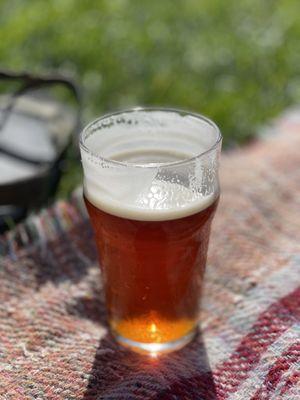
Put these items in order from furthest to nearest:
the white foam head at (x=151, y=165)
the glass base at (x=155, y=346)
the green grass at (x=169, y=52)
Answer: the green grass at (x=169, y=52) → the glass base at (x=155, y=346) → the white foam head at (x=151, y=165)

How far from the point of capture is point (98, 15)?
272cm

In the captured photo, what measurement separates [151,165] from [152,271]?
187 millimetres

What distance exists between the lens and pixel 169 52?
2521 millimetres

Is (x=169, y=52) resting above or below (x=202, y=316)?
below

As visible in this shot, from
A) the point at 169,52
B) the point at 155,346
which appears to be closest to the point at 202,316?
the point at 155,346

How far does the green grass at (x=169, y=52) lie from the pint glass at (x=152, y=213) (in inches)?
33.8

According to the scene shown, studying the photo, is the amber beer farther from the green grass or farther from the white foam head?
the green grass

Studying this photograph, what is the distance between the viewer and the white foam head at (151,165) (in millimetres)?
979

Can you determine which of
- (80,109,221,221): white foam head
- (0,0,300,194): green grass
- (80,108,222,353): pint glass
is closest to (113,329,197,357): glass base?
(80,108,222,353): pint glass

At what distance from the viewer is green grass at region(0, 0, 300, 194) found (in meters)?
2.26

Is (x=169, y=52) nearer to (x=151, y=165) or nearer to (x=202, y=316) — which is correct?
(x=202, y=316)

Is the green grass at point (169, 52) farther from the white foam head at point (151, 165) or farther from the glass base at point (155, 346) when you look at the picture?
the glass base at point (155, 346)

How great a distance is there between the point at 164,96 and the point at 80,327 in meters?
1.25

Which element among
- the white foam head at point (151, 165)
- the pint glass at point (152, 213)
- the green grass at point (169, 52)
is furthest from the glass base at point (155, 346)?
the green grass at point (169, 52)
